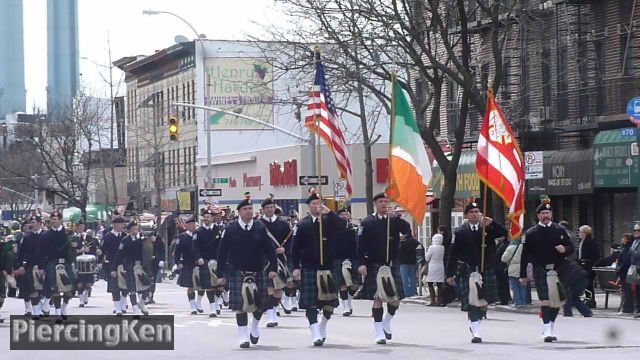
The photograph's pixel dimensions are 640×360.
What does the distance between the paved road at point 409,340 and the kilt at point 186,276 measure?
0.82m

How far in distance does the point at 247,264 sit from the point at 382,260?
174 cm

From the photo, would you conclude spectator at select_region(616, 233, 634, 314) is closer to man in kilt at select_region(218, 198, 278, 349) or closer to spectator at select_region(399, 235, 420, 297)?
spectator at select_region(399, 235, 420, 297)

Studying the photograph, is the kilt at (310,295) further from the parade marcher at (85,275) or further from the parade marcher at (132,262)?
the parade marcher at (85,275)

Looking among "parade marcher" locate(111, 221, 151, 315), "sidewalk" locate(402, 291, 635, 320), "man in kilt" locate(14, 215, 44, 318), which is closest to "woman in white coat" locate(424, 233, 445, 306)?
"sidewalk" locate(402, 291, 635, 320)

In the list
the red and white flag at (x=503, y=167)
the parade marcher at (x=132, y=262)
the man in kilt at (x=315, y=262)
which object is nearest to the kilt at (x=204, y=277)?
the parade marcher at (x=132, y=262)

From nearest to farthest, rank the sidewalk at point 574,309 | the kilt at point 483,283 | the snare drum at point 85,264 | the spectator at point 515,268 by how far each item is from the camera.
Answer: the kilt at point 483,283 < the sidewalk at point 574,309 < the spectator at point 515,268 < the snare drum at point 85,264

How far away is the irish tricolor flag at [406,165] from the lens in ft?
59.4

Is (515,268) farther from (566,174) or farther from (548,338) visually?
(548,338)

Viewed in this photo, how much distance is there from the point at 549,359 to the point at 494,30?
47.7ft

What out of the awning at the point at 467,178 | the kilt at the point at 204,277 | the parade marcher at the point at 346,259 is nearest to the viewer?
the parade marcher at the point at 346,259

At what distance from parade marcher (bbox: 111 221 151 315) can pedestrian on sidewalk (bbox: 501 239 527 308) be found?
7195mm

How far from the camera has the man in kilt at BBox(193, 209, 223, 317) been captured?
80.0 ft

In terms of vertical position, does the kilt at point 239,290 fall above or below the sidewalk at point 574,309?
above

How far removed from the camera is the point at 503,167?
19672 millimetres
